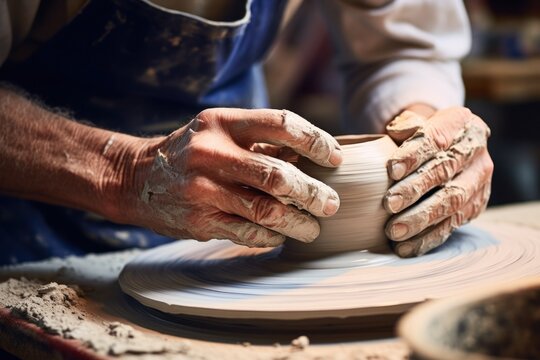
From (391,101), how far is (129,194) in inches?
30.3

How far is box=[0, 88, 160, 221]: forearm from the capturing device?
4.62 ft

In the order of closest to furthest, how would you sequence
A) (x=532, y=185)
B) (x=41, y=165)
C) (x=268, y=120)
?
(x=268, y=120)
(x=41, y=165)
(x=532, y=185)

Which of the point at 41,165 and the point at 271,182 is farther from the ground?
the point at 271,182

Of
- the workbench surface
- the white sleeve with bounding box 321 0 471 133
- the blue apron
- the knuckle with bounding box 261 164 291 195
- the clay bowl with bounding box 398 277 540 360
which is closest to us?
the clay bowl with bounding box 398 277 540 360

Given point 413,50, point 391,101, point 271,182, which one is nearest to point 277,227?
point 271,182

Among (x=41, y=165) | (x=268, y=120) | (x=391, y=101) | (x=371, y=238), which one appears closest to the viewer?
(x=268, y=120)

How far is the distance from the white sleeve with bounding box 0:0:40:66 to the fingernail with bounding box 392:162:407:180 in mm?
797

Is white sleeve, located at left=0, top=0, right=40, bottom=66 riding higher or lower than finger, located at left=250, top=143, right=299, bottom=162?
higher

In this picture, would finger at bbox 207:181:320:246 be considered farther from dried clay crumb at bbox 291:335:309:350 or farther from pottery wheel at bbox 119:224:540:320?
dried clay crumb at bbox 291:335:309:350

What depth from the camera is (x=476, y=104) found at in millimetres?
5230

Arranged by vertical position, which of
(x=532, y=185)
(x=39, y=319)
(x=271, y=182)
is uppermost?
(x=271, y=182)

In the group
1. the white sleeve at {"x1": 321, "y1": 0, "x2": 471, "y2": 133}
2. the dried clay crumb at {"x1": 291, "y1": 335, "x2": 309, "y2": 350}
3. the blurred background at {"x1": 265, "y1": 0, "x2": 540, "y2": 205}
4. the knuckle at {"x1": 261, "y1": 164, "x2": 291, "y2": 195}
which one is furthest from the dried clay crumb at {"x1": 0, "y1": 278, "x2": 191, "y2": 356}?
the blurred background at {"x1": 265, "y1": 0, "x2": 540, "y2": 205}

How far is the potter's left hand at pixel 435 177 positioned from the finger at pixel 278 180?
0.46 feet

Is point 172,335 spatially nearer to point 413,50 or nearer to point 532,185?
point 413,50
